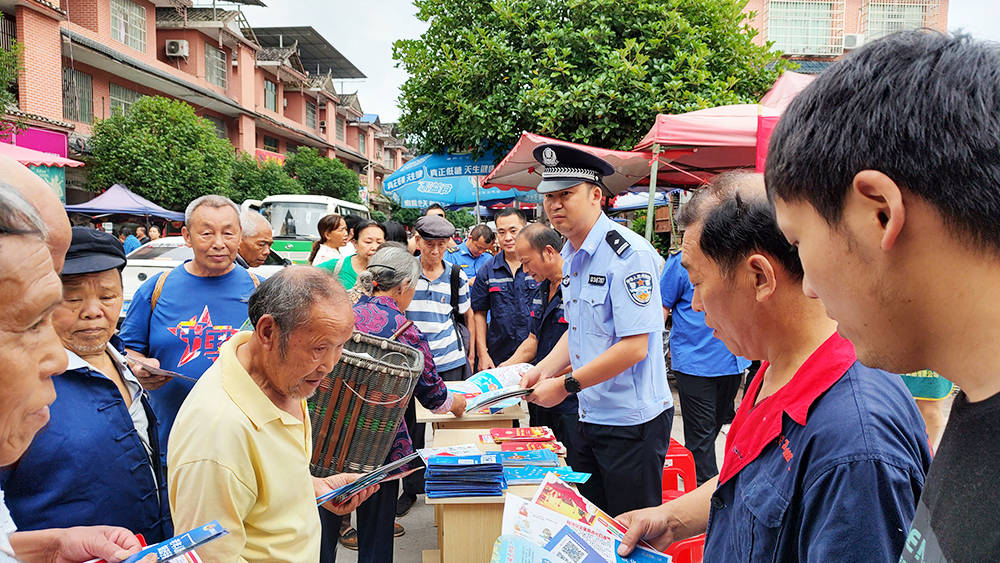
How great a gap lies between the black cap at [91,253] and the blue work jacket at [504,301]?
3.30 m

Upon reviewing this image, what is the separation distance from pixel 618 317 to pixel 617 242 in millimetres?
353

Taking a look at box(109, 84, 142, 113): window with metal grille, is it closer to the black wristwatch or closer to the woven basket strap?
the woven basket strap

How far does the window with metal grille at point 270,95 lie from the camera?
32.2m

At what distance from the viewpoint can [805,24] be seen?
2112cm

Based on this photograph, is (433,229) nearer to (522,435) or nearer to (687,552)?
(522,435)

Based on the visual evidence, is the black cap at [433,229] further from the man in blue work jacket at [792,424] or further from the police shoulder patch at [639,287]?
the man in blue work jacket at [792,424]

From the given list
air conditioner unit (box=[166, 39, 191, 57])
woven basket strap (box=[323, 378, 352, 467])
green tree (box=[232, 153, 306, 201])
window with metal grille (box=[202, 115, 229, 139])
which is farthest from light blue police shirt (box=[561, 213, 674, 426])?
window with metal grille (box=[202, 115, 229, 139])

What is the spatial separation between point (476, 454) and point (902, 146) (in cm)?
208

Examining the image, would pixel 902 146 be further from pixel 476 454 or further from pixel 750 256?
pixel 476 454

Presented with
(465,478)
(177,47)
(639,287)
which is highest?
(177,47)

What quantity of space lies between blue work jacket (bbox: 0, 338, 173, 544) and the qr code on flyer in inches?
50.7

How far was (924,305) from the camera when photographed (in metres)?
0.64

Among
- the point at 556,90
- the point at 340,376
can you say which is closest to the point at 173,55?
the point at 556,90

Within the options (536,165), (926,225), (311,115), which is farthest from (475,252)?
(311,115)
